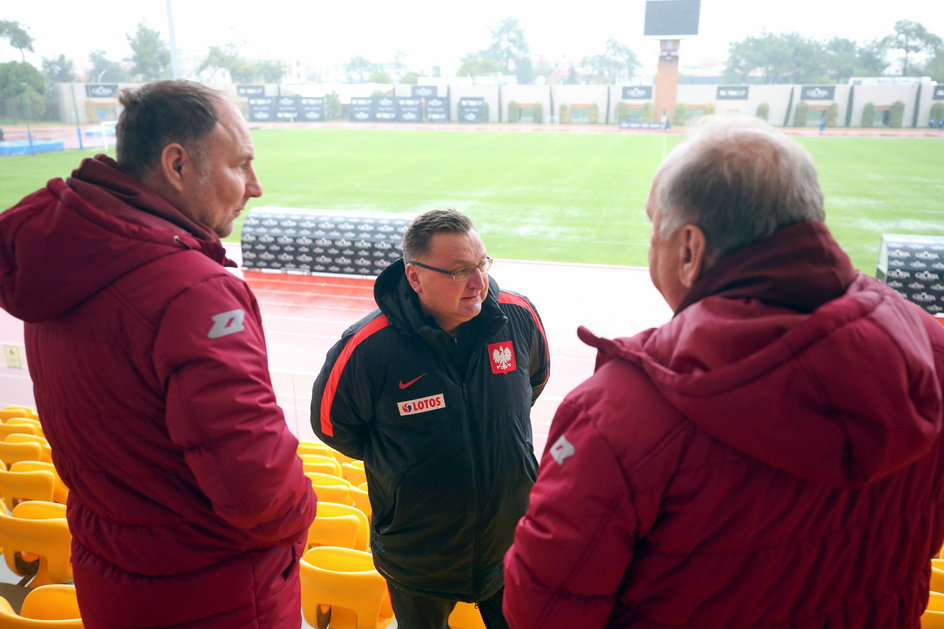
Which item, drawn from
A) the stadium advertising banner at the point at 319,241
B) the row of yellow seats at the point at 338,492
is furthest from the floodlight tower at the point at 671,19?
the row of yellow seats at the point at 338,492

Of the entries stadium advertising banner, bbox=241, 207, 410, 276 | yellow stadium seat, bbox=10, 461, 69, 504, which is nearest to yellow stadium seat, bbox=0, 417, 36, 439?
yellow stadium seat, bbox=10, 461, 69, 504

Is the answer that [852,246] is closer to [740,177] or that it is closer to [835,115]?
[740,177]

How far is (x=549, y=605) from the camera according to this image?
920 mm

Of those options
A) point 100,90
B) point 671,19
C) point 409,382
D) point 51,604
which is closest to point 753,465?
point 409,382

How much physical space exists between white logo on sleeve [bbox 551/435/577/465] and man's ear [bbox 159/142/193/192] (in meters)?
0.90

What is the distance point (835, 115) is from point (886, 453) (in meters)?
38.9

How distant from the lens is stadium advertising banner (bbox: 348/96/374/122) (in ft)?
138

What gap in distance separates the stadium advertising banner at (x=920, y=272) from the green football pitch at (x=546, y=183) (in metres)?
4.04

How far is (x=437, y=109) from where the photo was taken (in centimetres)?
4275

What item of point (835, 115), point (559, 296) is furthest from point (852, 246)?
point (835, 115)

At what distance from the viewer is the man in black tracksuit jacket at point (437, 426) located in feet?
5.86

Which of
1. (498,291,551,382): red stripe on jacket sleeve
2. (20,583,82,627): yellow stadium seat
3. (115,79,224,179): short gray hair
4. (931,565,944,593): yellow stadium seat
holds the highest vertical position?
(115,79,224,179): short gray hair

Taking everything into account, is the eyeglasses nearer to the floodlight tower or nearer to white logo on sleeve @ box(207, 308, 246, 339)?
white logo on sleeve @ box(207, 308, 246, 339)

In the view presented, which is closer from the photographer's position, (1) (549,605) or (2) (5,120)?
(1) (549,605)
